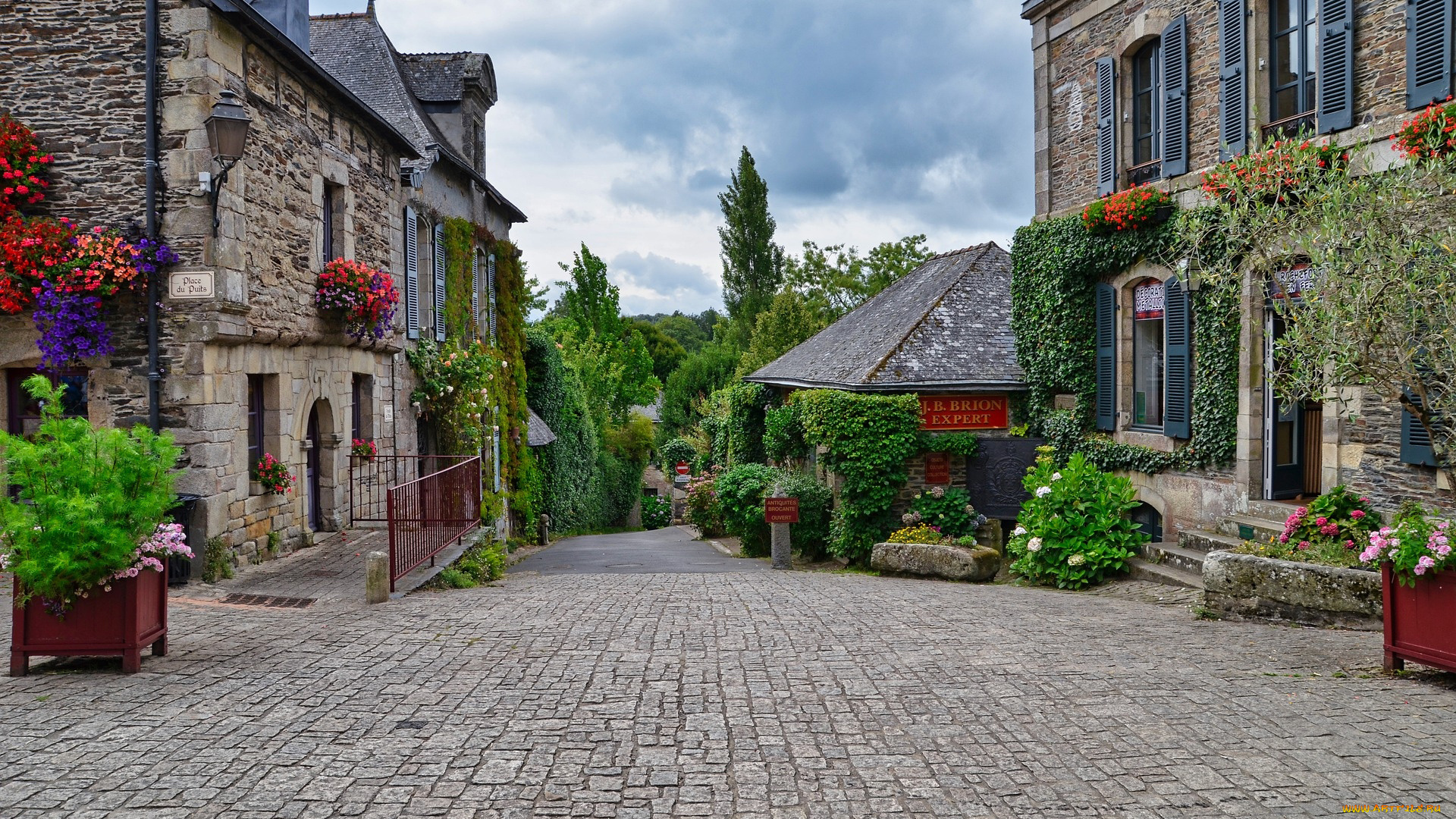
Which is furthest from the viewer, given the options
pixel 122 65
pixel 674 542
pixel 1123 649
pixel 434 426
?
pixel 674 542

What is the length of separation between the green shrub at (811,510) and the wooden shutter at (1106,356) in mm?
4579

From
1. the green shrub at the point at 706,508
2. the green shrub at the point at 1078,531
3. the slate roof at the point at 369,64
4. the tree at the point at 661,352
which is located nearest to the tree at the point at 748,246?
the tree at the point at 661,352

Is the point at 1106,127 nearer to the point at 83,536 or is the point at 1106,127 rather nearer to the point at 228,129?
the point at 228,129

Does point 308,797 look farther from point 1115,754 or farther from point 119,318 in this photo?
point 119,318

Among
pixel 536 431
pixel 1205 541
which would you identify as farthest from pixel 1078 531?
pixel 536 431

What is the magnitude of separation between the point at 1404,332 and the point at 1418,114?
2.87m

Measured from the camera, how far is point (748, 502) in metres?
18.4

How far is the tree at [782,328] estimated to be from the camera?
126 ft

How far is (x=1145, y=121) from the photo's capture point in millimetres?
12688

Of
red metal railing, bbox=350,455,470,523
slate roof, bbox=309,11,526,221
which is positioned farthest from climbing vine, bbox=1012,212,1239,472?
slate roof, bbox=309,11,526,221

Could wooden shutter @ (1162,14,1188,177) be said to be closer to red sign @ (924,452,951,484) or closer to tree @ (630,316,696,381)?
red sign @ (924,452,951,484)

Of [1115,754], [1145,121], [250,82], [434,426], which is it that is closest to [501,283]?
[434,426]

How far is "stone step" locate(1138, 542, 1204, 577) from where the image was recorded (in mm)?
10261

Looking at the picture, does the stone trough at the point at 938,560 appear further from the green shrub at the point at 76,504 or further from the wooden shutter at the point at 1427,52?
the green shrub at the point at 76,504
